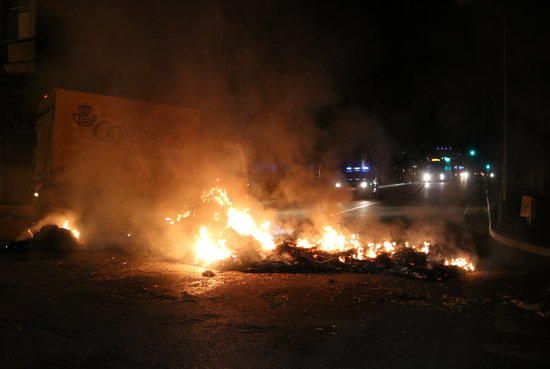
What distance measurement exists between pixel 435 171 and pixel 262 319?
209 ft

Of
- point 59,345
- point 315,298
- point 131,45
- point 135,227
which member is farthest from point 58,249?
point 131,45

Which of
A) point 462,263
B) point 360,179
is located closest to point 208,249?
point 462,263

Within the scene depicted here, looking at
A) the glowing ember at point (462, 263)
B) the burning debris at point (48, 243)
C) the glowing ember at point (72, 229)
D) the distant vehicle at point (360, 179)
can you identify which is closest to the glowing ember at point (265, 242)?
the glowing ember at point (462, 263)

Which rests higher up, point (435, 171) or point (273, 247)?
point (435, 171)

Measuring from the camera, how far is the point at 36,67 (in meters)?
13.4

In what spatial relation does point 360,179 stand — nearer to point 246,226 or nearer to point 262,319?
point 246,226

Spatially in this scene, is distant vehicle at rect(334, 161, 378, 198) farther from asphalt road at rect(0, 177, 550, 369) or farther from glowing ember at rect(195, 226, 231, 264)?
asphalt road at rect(0, 177, 550, 369)

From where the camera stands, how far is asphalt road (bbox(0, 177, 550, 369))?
3559 mm

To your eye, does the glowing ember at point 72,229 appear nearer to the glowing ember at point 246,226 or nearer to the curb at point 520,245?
the glowing ember at point 246,226

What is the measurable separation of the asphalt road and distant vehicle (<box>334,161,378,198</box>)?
14137mm

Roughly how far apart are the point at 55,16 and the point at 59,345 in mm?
12043

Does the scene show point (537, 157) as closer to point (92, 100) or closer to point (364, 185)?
point (364, 185)

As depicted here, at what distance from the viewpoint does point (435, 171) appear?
2522 inches

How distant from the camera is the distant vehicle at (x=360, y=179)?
21678mm
